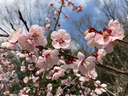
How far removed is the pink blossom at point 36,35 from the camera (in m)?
0.64

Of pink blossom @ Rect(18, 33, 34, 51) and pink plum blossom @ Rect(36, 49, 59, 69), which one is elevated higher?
pink blossom @ Rect(18, 33, 34, 51)

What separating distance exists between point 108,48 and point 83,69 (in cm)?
23

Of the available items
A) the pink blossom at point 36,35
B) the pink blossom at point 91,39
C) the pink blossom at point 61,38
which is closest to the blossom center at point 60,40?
the pink blossom at point 61,38

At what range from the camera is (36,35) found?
0.69 metres

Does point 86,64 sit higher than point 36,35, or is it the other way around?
point 36,35

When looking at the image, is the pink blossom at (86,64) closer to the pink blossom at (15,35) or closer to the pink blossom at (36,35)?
the pink blossom at (36,35)

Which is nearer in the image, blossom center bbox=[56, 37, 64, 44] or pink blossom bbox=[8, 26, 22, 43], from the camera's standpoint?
pink blossom bbox=[8, 26, 22, 43]

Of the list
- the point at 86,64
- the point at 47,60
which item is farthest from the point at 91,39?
the point at 47,60

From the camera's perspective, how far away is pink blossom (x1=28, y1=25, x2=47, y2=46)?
64 centimetres

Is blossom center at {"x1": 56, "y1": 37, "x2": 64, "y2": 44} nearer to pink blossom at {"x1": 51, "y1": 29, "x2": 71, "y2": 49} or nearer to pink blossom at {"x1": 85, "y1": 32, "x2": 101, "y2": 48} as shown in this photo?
pink blossom at {"x1": 51, "y1": 29, "x2": 71, "y2": 49}

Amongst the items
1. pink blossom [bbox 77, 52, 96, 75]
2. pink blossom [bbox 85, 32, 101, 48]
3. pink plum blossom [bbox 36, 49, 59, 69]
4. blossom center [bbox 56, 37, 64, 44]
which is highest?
blossom center [bbox 56, 37, 64, 44]

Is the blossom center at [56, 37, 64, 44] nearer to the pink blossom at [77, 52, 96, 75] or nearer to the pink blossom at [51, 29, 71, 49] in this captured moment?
the pink blossom at [51, 29, 71, 49]

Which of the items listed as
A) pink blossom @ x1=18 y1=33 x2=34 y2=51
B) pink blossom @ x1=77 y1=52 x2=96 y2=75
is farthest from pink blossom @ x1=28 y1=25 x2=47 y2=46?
pink blossom @ x1=77 y1=52 x2=96 y2=75

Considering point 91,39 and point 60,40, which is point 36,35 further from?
point 91,39
